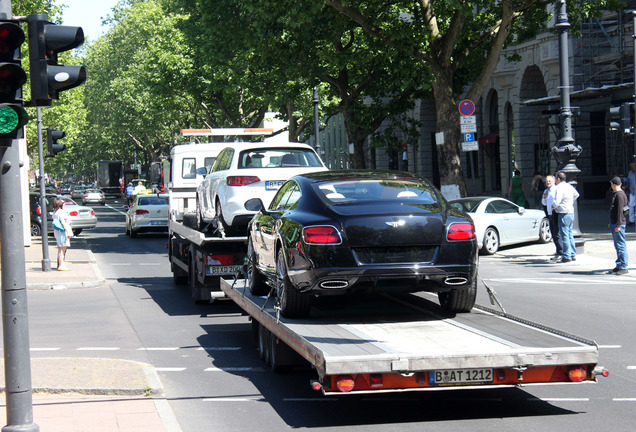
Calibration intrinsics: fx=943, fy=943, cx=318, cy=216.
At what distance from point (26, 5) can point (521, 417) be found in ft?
135

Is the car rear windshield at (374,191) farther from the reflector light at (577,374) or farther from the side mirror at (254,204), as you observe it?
the reflector light at (577,374)

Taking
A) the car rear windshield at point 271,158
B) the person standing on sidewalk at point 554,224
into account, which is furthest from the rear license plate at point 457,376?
the person standing on sidewalk at point 554,224

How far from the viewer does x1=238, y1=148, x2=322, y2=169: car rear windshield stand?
13656 millimetres

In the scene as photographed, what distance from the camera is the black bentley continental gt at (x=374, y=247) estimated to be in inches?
323

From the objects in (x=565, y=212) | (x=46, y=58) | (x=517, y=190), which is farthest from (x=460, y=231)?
(x=517, y=190)

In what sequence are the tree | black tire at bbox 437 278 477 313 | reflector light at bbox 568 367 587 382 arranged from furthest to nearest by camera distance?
the tree, black tire at bbox 437 278 477 313, reflector light at bbox 568 367 587 382

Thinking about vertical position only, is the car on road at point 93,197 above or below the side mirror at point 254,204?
below

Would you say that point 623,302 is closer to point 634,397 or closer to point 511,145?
point 634,397

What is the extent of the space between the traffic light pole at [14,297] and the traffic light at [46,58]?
0.80ft

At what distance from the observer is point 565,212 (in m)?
19.6

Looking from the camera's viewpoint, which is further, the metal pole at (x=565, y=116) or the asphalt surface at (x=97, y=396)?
the metal pole at (x=565, y=116)

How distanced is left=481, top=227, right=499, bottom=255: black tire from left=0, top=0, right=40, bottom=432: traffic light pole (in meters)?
17.6

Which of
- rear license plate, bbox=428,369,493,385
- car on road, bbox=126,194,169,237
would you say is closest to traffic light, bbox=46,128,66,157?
car on road, bbox=126,194,169,237

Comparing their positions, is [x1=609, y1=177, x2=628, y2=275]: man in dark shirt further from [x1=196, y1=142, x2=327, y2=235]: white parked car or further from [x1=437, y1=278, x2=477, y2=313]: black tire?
[x1=437, y1=278, x2=477, y2=313]: black tire
